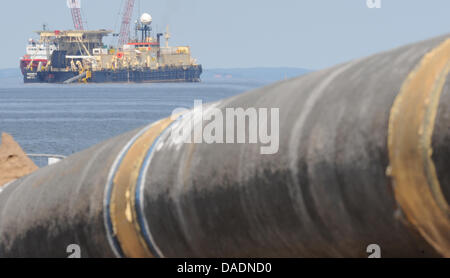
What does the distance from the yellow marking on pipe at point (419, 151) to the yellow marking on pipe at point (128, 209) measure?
2.49 meters

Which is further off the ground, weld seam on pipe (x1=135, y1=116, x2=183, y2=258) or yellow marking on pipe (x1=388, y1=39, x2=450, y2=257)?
yellow marking on pipe (x1=388, y1=39, x2=450, y2=257)

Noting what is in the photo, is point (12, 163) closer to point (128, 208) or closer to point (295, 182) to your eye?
point (128, 208)

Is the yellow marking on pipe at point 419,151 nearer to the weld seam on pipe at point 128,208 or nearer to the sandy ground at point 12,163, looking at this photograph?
the weld seam on pipe at point 128,208

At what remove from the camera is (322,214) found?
5.48 metres

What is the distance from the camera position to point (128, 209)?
6.57 metres

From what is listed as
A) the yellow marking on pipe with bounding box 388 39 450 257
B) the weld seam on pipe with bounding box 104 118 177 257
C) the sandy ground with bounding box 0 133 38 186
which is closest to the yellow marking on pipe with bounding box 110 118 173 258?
the weld seam on pipe with bounding box 104 118 177 257

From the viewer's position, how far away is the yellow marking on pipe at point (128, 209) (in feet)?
21.6

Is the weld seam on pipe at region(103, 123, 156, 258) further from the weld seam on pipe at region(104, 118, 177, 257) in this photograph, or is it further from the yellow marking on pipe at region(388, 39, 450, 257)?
the yellow marking on pipe at region(388, 39, 450, 257)

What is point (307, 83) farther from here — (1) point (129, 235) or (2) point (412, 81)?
(1) point (129, 235)

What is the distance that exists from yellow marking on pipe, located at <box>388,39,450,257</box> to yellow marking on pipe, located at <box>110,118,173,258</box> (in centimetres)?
249

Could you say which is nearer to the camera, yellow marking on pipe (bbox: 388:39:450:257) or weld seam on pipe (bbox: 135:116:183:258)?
yellow marking on pipe (bbox: 388:39:450:257)

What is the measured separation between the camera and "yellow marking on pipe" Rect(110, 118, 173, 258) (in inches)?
259
